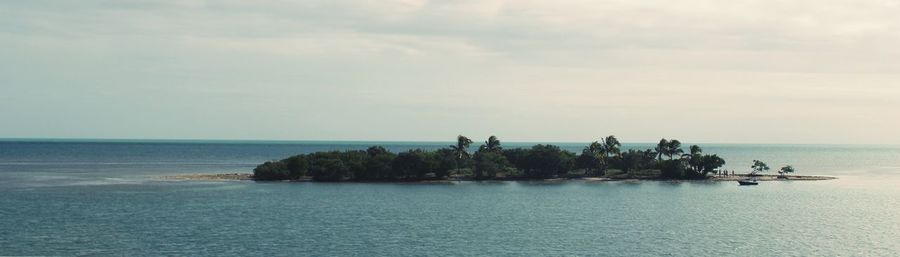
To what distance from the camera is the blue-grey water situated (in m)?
82.6

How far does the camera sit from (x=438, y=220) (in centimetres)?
10662

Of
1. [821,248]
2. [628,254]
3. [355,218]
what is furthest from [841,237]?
[355,218]

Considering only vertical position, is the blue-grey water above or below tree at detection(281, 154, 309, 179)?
below

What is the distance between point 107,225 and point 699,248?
65289mm

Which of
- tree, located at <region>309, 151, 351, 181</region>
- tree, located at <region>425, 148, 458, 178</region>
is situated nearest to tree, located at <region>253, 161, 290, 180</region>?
tree, located at <region>309, 151, 351, 181</region>

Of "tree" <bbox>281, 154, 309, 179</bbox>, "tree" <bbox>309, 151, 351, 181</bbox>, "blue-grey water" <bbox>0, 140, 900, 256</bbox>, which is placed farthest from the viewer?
"tree" <bbox>281, 154, 309, 179</bbox>

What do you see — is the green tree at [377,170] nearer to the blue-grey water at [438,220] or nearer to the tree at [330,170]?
the tree at [330,170]

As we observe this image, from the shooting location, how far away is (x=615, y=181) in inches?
7628

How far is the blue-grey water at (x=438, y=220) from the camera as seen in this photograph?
82.6 m

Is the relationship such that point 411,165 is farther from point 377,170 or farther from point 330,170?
point 330,170

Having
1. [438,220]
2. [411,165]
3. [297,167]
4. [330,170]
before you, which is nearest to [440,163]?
[411,165]

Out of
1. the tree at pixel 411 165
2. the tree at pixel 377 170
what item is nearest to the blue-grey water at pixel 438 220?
the tree at pixel 377 170

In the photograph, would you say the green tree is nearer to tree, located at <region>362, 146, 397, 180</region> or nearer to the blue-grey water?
tree, located at <region>362, 146, 397, 180</region>

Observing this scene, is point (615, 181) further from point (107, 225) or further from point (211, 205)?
point (107, 225)
